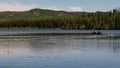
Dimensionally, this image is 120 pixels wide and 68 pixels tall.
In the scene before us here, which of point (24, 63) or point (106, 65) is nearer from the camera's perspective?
point (106, 65)

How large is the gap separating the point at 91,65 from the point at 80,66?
1.21m

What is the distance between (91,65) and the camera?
31.6 m

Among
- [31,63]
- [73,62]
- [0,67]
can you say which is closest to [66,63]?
[73,62]

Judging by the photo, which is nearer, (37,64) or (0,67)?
(0,67)

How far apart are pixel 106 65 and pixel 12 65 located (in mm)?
7889

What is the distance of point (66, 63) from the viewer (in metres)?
33.2

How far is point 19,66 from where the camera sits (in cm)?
3136

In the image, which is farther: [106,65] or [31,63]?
[31,63]

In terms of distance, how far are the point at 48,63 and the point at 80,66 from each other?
141 inches

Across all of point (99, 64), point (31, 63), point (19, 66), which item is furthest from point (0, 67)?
point (99, 64)

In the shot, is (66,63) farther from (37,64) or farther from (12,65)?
(12,65)

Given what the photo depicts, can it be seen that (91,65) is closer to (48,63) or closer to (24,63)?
(48,63)

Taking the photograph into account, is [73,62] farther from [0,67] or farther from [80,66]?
[0,67]

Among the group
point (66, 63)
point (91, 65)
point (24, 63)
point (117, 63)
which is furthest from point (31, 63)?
point (117, 63)
